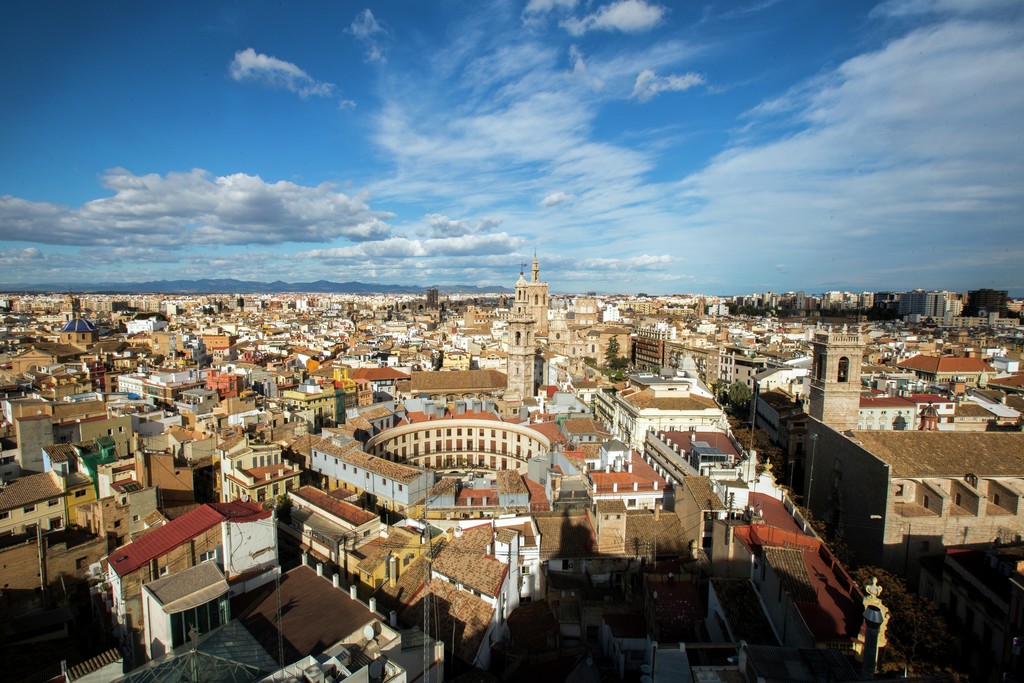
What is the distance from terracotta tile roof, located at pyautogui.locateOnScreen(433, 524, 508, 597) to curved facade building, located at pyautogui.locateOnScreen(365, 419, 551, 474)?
45.9 feet

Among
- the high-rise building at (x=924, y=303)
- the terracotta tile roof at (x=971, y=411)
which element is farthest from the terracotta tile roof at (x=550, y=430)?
the high-rise building at (x=924, y=303)

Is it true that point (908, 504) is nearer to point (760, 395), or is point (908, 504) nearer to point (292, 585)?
point (292, 585)

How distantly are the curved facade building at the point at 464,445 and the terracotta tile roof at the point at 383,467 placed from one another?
682 cm

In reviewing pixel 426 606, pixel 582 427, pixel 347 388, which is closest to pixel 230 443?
pixel 426 606

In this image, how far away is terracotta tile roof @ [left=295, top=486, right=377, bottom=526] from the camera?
16.4 metres

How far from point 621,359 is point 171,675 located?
6362 centimetres

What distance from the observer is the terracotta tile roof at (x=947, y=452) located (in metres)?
16.9

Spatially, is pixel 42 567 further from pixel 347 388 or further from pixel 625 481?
pixel 347 388

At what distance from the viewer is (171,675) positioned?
281 inches

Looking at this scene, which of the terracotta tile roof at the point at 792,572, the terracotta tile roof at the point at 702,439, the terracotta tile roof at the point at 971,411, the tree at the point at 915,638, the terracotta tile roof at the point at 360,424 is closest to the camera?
the tree at the point at 915,638

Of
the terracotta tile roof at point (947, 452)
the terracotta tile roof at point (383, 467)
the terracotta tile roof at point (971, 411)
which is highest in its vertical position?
the terracotta tile roof at point (947, 452)

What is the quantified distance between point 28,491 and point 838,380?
94.9ft

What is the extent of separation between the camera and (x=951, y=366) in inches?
1748

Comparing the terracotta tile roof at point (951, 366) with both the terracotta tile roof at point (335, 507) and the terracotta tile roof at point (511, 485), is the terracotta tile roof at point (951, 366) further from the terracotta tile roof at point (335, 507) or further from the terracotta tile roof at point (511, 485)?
the terracotta tile roof at point (335, 507)
